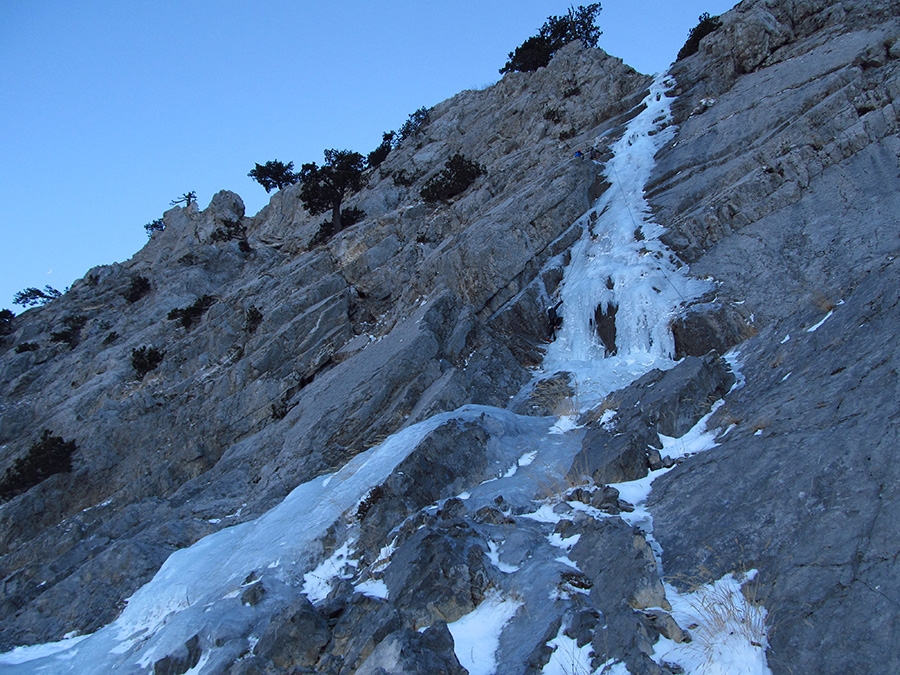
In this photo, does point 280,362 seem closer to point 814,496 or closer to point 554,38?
point 814,496

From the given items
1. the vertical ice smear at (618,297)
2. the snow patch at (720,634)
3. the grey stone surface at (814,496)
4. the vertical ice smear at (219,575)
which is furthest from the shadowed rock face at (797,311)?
the vertical ice smear at (219,575)

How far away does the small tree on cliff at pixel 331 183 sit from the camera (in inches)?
1195

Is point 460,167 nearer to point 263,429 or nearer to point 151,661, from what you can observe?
point 263,429

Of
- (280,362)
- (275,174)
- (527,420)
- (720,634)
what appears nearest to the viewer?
(720,634)

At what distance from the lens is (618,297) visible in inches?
612

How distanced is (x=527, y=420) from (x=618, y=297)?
17.3 feet

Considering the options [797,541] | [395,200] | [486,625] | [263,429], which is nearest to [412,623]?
[486,625]

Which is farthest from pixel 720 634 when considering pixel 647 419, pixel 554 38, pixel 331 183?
pixel 554 38

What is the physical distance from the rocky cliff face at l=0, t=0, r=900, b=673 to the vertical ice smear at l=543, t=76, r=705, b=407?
1.18 ft

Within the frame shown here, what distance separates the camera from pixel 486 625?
603cm

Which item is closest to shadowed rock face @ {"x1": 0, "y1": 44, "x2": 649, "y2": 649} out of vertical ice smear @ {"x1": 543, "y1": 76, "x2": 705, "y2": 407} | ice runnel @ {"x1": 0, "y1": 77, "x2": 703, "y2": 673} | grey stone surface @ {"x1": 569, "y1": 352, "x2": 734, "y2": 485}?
vertical ice smear @ {"x1": 543, "y1": 76, "x2": 705, "y2": 407}

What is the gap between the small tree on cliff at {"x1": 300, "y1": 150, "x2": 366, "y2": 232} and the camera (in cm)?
3035

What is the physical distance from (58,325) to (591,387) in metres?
31.6

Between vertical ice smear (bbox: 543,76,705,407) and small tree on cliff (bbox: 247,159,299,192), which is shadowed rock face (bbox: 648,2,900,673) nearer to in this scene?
vertical ice smear (bbox: 543,76,705,407)
